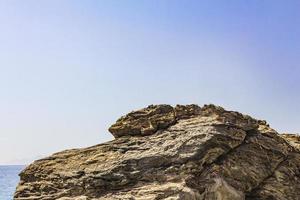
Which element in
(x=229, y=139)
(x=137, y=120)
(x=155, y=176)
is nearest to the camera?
(x=155, y=176)

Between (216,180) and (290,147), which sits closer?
(216,180)

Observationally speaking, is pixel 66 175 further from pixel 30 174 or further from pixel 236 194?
pixel 236 194

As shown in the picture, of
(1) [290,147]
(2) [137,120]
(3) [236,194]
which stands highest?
(2) [137,120]

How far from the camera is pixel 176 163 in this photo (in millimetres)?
18766

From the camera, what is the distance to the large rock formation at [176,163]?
1855 cm

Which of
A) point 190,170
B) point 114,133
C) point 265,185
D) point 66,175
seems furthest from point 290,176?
point 66,175

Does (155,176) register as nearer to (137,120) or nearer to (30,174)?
(137,120)

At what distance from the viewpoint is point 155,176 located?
18562 millimetres

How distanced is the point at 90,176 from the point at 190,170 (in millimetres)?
4258

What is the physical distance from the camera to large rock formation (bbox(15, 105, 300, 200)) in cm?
1855

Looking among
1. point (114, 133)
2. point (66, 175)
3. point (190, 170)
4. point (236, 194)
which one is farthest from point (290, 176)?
point (66, 175)

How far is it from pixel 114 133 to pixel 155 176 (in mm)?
3763

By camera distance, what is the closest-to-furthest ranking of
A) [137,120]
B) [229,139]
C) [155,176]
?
[155,176]
[229,139]
[137,120]

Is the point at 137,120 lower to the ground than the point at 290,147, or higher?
higher
